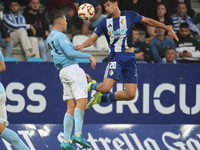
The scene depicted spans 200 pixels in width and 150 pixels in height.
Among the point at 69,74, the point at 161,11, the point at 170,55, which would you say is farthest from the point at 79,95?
the point at 161,11

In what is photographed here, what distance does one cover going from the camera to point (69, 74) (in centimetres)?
448

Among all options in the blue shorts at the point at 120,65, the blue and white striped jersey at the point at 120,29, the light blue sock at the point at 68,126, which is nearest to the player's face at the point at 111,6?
the blue and white striped jersey at the point at 120,29

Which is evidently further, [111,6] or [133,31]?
[133,31]

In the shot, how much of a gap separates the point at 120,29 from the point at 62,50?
0.94 metres

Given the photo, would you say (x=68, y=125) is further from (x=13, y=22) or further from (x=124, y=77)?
(x=13, y=22)

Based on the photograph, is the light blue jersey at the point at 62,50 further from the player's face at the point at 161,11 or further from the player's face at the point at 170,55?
the player's face at the point at 161,11

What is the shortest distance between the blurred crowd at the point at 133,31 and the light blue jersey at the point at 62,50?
226cm

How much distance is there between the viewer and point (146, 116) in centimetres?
679

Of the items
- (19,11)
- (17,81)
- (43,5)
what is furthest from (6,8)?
(17,81)

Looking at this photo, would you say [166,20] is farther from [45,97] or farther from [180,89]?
[45,97]

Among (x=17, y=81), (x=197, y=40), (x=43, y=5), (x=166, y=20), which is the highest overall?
(x=43, y=5)

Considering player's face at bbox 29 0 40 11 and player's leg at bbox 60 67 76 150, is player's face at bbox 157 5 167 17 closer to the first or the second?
player's face at bbox 29 0 40 11

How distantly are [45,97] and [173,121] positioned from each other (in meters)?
2.59

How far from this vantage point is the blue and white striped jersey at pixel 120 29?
4879mm
